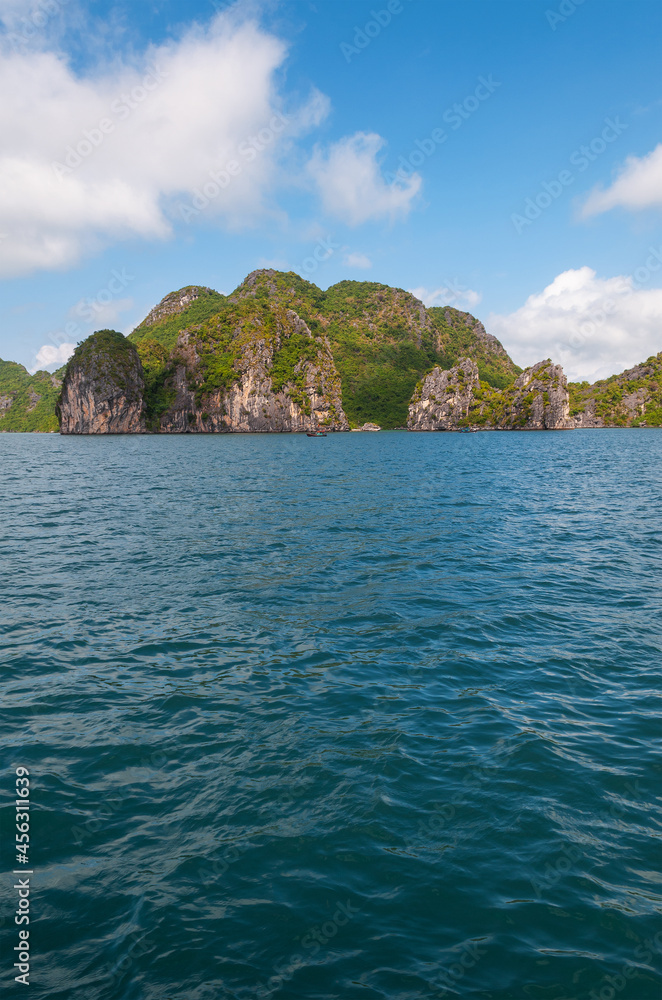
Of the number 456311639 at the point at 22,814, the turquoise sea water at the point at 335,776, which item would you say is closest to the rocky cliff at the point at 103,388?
the turquoise sea water at the point at 335,776

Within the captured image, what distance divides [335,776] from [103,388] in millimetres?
190699

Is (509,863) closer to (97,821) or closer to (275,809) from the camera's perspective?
(275,809)

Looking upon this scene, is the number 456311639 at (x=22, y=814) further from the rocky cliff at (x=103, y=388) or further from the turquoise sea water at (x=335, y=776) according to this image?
the rocky cliff at (x=103, y=388)

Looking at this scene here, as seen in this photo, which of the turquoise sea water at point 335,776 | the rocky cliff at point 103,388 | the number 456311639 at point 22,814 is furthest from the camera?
the rocky cliff at point 103,388

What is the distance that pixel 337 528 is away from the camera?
26656 mm

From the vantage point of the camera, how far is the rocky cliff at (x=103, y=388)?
177m

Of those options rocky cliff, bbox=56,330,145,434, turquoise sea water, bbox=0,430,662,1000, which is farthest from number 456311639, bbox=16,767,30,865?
rocky cliff, bbox=56,330,145,434

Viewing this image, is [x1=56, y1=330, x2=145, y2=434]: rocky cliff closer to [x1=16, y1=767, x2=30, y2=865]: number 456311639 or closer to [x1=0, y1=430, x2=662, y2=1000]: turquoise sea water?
[x1=0, y1=430, x2=662, y2=1000]: turquoise sea water

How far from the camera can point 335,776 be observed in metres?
8.45

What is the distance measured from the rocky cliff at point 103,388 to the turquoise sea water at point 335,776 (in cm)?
17501

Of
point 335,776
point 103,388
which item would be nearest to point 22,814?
point 335,776

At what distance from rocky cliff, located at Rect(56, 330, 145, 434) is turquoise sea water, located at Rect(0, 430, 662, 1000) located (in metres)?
175

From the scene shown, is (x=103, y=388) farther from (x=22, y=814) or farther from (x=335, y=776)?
(x=335, y=776)

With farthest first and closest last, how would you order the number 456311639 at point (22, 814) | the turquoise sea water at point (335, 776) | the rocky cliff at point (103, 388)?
the rocky cliff at point (103, 388)
the number 456311639 at point (22, 814)
the turquoise sea water at point (335, 776)
